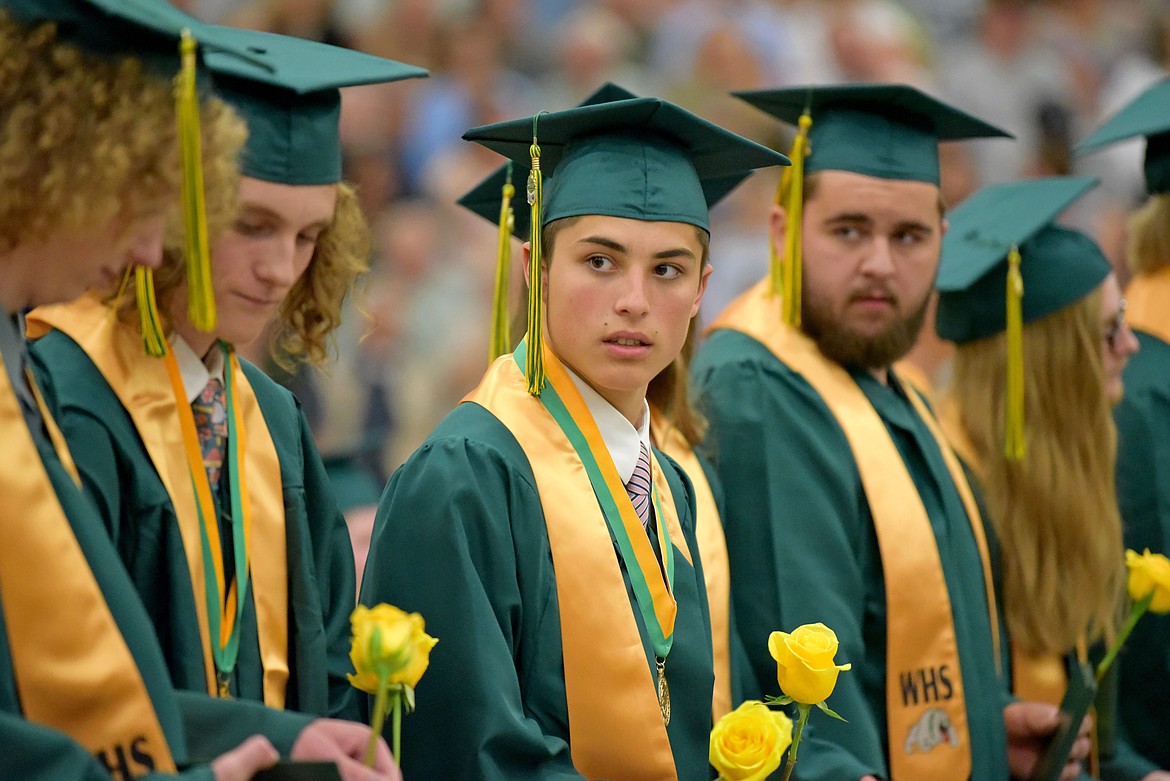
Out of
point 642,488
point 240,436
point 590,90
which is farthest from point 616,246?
point 590,90

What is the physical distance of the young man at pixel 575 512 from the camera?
2.25 m

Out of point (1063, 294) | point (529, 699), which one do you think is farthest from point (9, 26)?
point (1063, 294)

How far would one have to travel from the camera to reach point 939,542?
328cm

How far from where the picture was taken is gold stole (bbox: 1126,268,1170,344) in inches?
165

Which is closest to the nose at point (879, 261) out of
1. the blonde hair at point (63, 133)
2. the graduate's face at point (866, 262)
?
the graduate's face at point (866, 262)

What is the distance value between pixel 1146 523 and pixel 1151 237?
94 centimetres

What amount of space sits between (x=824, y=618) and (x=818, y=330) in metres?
0.73

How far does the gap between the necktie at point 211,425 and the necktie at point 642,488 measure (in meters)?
0.71

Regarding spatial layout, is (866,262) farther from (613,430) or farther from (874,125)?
(613,430)

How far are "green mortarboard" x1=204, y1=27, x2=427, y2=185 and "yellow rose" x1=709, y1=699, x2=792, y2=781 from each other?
1.14 m

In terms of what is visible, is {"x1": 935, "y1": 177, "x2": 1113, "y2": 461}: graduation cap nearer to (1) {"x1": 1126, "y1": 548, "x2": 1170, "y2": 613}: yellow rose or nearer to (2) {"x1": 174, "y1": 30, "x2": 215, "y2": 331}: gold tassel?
(1) {"x1": 1126, "y1": 548, "x2": 1170, "y2": 613}: yellow rose

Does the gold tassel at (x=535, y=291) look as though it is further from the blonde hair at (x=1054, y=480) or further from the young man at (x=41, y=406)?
the blonde hair at (x=1054, y=480)

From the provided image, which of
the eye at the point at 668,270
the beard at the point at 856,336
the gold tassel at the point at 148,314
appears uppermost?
the eye at the point at 668,270

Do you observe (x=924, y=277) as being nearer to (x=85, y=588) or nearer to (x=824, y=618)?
(x=824, y=618)
